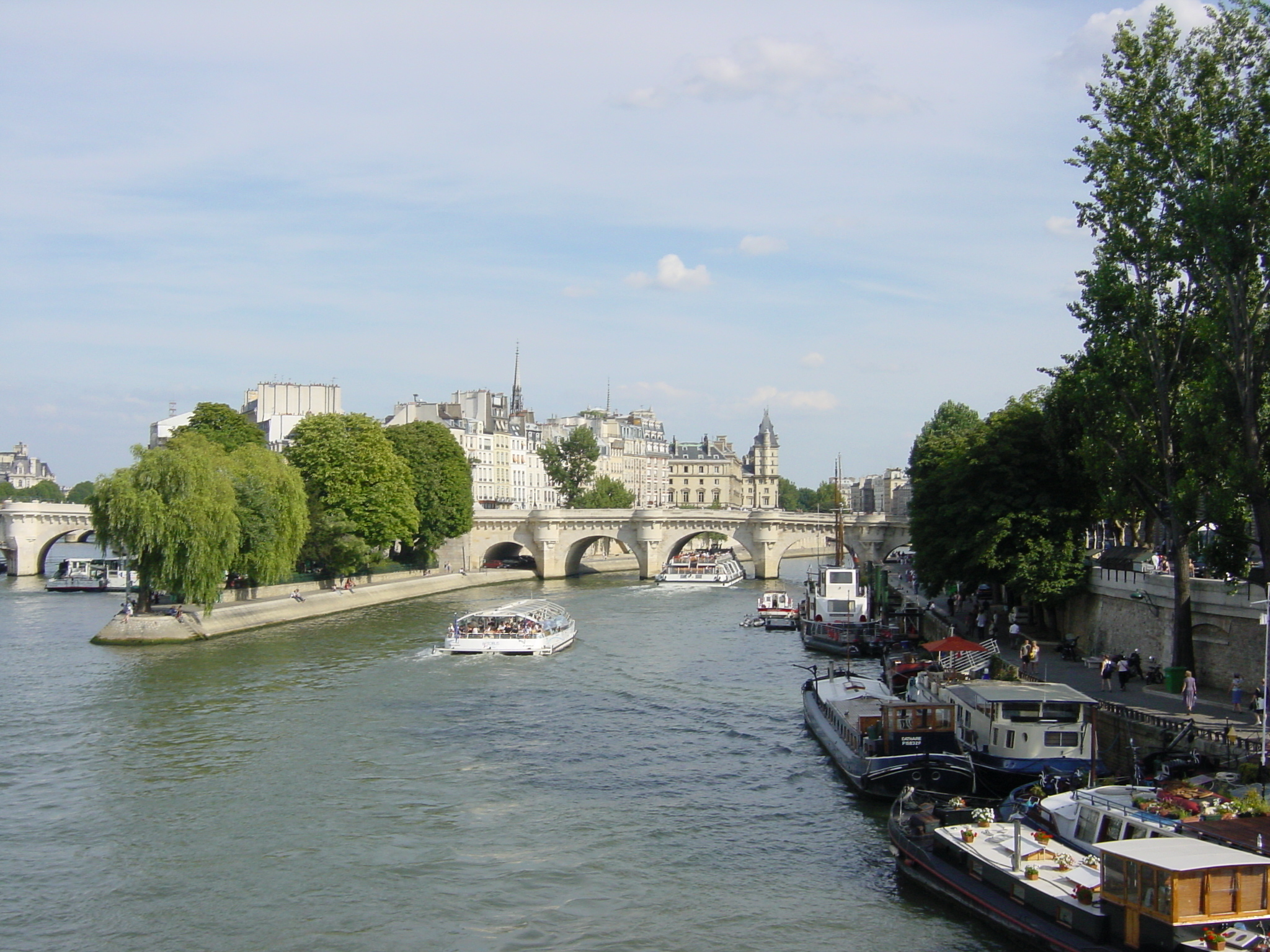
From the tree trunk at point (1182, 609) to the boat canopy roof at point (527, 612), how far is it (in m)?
25.9

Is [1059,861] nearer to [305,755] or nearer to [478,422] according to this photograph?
[305,755]

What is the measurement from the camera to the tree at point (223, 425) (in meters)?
80.1

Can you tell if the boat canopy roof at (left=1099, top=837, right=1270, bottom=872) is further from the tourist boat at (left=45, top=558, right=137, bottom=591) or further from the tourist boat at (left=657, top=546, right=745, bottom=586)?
the tourist boat at (left=657, top=546, right=745, bottom=586)

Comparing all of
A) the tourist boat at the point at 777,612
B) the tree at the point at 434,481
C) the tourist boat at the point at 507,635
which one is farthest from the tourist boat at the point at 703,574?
the tourist boat at the point at 507,635

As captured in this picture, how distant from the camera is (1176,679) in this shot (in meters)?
31.3

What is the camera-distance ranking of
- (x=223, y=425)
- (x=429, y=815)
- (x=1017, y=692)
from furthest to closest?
(x=223, y=425) < (x=1017, y=692) < (x=429, y=815)

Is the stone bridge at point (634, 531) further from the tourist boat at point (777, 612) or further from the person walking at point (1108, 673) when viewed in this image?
the person walking at point (1108, 673)

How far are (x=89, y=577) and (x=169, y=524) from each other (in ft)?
116

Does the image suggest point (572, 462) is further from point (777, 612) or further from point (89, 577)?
point (777, 612)

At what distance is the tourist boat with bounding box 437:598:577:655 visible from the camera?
49531 millimetres

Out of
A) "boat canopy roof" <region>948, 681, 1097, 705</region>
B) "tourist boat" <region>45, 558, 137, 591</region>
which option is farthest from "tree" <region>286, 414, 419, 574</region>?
"boat canopy roof" <region>948, 681, 1097, 705</region>

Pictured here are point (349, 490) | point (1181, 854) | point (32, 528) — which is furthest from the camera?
point (32, 528)

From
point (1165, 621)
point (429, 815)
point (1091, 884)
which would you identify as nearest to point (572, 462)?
point (1165, 621)

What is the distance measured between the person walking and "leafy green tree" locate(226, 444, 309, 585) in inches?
1406
